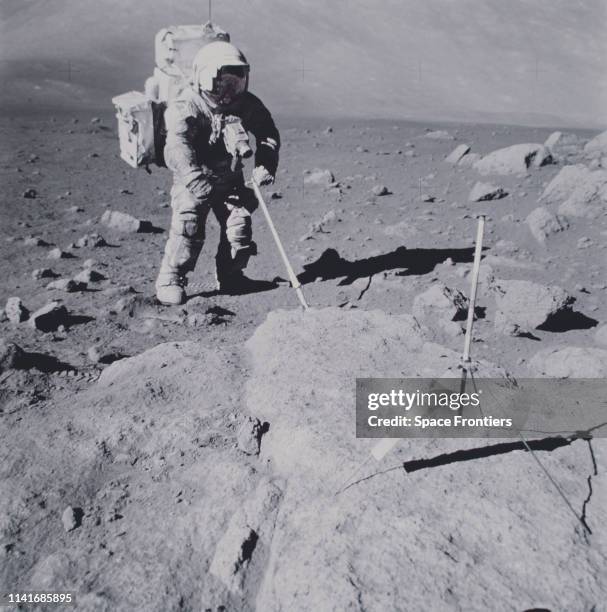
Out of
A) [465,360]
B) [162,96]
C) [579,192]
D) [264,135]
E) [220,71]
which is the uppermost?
[220,71]

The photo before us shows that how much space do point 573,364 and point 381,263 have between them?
2187mm

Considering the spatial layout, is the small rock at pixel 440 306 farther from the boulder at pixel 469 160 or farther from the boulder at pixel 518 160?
the boulder at pixel 469 160

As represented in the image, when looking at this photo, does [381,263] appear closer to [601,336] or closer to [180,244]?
[180,244]

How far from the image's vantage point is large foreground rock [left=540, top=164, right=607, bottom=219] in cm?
522

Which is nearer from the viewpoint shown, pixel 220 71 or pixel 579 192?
pixel 220 71

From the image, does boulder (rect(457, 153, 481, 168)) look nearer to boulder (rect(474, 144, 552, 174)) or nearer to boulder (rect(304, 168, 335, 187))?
boulder (rect(474, 144, 552, 174))

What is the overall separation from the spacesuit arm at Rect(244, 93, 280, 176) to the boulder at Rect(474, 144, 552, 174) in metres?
3.43

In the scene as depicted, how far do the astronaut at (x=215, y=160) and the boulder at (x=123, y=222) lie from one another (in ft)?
5.60

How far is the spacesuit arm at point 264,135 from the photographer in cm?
423

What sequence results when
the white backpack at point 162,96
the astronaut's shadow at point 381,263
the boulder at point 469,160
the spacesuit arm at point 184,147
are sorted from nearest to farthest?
the spacesuit arm at point 184,147 < the white backpack at point 162,96 < the astronaut's shadow at point 381,263 < the boulder at point 469,160

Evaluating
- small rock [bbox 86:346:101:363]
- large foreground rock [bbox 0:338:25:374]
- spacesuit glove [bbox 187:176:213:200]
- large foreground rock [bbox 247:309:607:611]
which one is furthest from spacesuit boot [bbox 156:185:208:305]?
large foreground rock [bbox 247:309:607:611]

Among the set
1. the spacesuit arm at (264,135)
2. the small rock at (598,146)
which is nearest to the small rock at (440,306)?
the spacesuit arm at (264,135)

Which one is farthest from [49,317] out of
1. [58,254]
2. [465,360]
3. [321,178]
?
[321,178]

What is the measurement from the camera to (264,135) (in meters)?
4.32
